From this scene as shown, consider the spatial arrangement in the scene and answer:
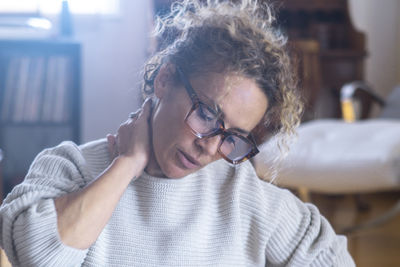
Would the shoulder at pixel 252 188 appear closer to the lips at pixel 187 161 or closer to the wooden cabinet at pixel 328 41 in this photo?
the lips at pixel 187 161

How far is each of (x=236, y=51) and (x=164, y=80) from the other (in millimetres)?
119

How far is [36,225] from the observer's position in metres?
0.74

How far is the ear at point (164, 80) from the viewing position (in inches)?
32.8

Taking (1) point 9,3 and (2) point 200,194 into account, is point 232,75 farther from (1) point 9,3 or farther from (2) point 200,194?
(1) point 9,3

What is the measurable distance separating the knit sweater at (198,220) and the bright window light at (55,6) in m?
2.20

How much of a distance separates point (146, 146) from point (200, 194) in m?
0.14

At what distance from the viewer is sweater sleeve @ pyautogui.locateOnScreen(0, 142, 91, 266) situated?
2.44ft

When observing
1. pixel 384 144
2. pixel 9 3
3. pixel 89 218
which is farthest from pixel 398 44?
pixel 89 218

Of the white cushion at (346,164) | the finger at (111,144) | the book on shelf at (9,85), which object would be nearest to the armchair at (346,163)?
the white cushion at (346,164)

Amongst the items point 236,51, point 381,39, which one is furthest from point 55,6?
point 236,51

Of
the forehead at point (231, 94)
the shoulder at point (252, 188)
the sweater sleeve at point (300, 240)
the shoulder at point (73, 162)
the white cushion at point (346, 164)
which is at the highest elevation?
the forehead at point (231, 94)

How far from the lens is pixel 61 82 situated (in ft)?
9.05

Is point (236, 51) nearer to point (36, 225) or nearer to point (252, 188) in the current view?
point (252, 188)

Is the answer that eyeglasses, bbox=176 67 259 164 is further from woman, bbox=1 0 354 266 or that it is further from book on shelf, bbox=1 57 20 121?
book on shelf, bbox=1 57 20 121
